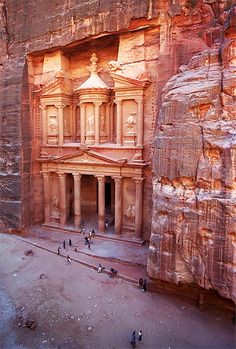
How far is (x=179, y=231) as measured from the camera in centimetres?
877

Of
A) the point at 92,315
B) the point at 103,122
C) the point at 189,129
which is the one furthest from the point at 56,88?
the point at 92,315

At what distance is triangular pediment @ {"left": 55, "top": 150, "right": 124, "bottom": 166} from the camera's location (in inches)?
575

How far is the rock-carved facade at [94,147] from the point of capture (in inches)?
561

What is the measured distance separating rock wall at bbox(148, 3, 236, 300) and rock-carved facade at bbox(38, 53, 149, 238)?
4.88 meters

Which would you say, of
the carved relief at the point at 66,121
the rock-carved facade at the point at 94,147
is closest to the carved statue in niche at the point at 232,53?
the rock-carved facade at the point at 94,147

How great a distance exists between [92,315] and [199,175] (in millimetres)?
5864

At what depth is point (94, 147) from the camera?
50.1 feet

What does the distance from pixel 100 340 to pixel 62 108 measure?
12.1 meters

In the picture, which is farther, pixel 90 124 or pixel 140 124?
pixel 90 124

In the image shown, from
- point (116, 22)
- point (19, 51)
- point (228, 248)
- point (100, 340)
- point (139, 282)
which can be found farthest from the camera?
point (19, 51)

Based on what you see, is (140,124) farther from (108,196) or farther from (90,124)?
(108,196)

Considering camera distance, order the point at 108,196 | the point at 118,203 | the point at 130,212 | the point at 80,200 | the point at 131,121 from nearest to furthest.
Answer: the point at 131,121
the point at 118,203
the point at 130,212
the point at 80,200
the point at 108,196

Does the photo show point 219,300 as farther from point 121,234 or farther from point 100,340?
point 121,234

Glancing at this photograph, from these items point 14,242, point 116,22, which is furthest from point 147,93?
point 14,242
